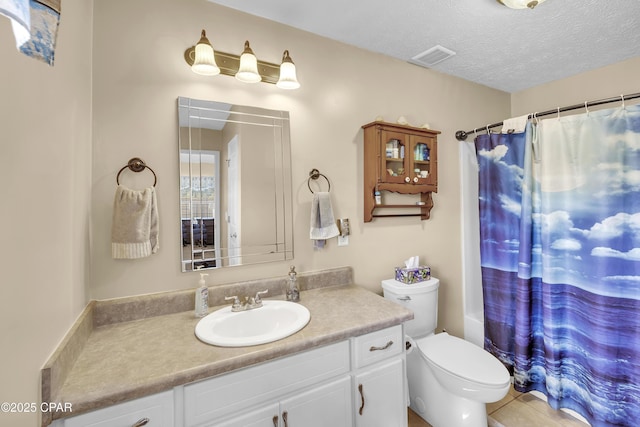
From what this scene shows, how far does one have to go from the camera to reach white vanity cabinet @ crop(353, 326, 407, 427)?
1319 mm

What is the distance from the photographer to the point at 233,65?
5.16 ft

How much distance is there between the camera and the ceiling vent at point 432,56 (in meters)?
2.01

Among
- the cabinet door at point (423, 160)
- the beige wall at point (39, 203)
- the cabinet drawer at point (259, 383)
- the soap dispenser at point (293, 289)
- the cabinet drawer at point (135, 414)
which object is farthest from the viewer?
the cabinet door at point (423, 160)

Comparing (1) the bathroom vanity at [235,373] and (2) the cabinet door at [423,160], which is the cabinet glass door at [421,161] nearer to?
(2) the cabinet door at [423,160]

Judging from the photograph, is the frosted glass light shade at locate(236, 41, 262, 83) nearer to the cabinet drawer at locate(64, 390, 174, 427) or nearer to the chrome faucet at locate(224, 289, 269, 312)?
the chrome faucet at locate(224, 289, 269, 312)

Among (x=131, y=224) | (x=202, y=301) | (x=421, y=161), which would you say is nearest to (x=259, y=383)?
(x=202, y=301)

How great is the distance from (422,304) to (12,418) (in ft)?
6.29

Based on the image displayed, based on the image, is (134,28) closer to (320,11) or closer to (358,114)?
(320,11)

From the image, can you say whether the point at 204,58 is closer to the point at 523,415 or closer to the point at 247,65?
the point at 247,65

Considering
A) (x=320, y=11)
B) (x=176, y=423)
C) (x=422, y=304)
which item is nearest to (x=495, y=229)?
(x=422, y=304)

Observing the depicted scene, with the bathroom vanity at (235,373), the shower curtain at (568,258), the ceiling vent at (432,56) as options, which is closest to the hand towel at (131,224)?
the bathroom vanity at (235,373)

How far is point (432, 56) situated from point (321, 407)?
7.53ft

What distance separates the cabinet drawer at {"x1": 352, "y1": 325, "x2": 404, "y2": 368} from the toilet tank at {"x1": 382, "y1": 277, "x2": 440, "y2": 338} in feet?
1.55

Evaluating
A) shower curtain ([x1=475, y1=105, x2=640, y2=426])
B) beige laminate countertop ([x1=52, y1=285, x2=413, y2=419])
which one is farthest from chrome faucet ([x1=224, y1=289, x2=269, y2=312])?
shower curtain ([x1=475, y1=105, x2=640, y2=426])
